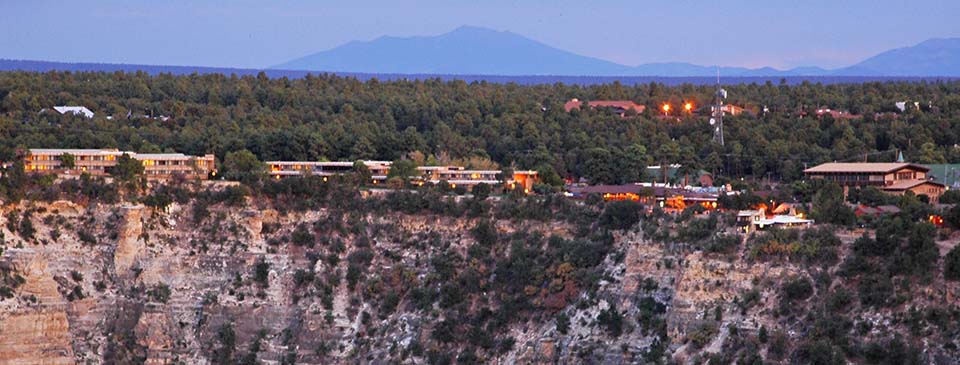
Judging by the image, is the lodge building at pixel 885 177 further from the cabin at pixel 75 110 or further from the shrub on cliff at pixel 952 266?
the cabin at pixel 75 110

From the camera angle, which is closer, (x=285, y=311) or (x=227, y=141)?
(x=285, y=311)

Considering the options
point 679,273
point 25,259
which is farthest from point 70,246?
point 679,273

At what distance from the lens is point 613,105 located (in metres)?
89.3

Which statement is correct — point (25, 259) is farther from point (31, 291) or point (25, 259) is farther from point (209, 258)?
point (209, 258)

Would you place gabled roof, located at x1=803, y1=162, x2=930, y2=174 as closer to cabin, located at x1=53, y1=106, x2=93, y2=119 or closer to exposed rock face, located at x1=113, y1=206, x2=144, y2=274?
exposed rock face, located at x1=113, y1=206, x2=144, y2=274

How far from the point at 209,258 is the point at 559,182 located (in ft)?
42.3

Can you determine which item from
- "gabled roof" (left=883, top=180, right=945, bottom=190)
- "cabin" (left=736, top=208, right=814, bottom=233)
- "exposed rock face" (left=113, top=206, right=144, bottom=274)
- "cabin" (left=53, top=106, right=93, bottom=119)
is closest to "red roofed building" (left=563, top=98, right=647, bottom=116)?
"cabin" (left=53, top=106, right=93, bottom=119)

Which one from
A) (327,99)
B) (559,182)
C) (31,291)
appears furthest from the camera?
(327,99)

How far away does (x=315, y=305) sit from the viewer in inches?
2566

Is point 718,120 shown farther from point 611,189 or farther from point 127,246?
point 127,246

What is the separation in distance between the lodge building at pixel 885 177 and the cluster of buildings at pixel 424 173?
10.1 meters

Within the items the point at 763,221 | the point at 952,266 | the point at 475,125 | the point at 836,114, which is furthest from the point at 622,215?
the point at 836,114

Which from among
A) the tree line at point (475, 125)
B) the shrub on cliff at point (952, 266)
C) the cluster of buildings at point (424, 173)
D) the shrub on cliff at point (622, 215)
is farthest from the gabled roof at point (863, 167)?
the shrub on cliff at point (952, 266)

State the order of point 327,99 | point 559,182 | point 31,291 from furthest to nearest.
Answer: point 327,99 < point 559,182 < point 31,291
